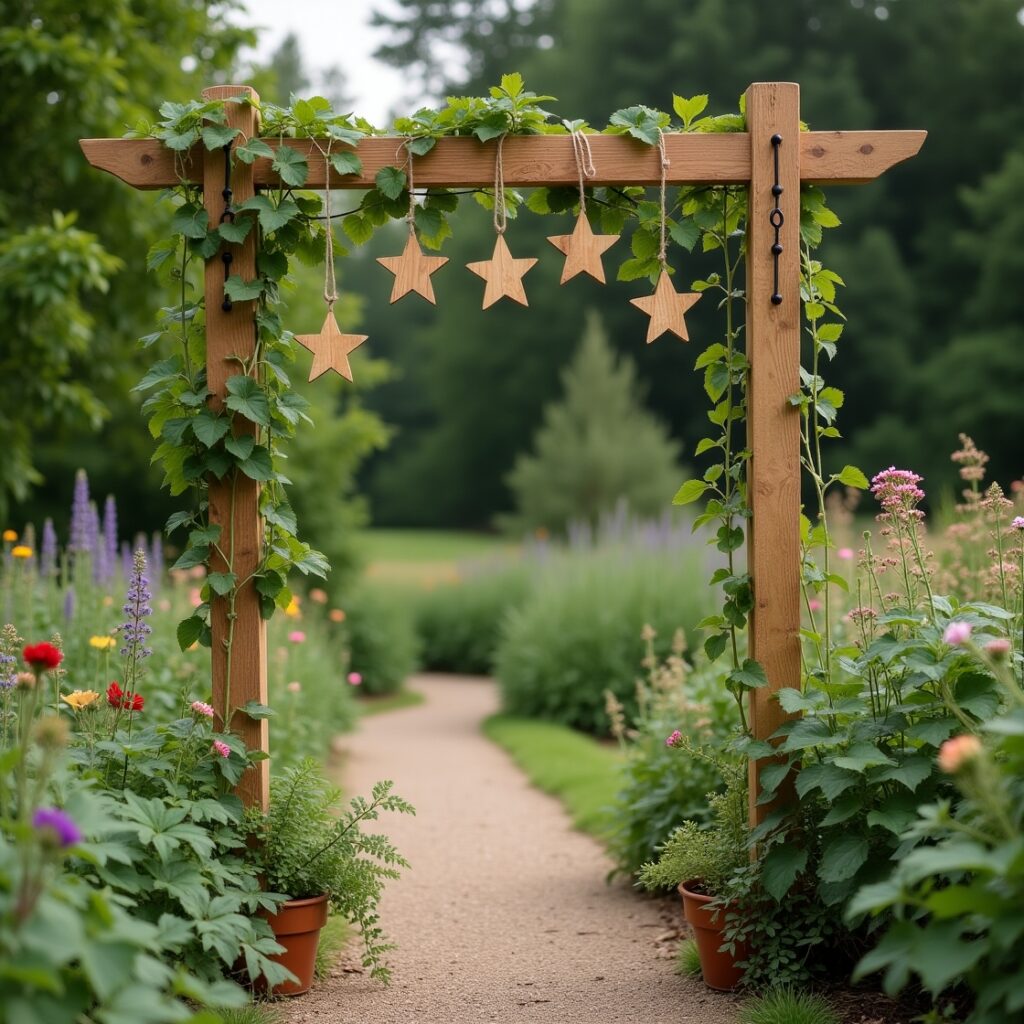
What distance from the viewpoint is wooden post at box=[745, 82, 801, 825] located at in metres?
3.35

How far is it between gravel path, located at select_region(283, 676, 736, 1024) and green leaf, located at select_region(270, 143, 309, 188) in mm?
2360

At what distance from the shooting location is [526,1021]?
3129 mm

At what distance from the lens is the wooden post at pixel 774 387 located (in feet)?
11.0

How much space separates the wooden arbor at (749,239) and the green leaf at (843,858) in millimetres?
398

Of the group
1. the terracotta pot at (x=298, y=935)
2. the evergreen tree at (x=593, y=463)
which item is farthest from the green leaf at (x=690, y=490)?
the evergreen tree at (x=593, y=463)

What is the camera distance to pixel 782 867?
3109mm

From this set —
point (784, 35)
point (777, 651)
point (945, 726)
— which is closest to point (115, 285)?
point (777, 651)

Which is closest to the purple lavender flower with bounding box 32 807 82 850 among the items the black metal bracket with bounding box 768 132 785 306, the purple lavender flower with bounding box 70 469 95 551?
the black metal bracket with bounding box 768 132 785 306

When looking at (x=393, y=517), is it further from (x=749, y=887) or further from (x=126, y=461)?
(x=749, y=887)

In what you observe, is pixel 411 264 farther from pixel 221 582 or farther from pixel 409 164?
pixel 221 582

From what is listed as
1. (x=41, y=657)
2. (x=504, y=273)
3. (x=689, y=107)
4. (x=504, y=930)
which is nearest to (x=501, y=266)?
(x=504, y=273)

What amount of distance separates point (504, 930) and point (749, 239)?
256cm

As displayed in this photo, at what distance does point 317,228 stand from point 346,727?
4.92 meters

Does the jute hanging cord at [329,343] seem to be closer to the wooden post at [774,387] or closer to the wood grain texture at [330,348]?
the wood grain texture at [330,348]
